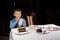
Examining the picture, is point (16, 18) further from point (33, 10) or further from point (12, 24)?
point (33, 10)

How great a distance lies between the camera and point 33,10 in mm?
2678

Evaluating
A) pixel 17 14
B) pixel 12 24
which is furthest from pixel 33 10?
pixel 12 24

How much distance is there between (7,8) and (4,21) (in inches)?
11.1

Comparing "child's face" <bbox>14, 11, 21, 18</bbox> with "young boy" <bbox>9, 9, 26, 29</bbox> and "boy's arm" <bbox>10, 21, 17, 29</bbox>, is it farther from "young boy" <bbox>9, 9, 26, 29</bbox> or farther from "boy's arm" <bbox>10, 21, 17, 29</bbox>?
"boy's arm" <bbox>10, 21, 17, 29</bbox>

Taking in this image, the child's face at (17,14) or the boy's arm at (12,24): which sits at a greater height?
the child's face at (17,14)

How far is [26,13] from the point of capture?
8.72ft

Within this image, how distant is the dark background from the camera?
2.68 meters

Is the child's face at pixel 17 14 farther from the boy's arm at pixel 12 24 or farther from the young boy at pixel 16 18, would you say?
the boy's arm at pixel 12 24

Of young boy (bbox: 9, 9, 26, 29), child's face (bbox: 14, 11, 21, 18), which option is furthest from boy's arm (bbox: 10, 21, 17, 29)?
child's face (bbox: 14, 11, 21, 18)

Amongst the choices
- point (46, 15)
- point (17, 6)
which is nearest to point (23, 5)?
point (17, 6)

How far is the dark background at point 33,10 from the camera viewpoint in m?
2.68

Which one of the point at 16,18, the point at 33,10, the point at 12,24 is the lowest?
the point at 12,24

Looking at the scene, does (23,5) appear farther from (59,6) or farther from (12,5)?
(59,6)

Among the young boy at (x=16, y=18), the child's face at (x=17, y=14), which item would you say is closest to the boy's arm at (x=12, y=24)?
the young boy at (x=16, y=18)
